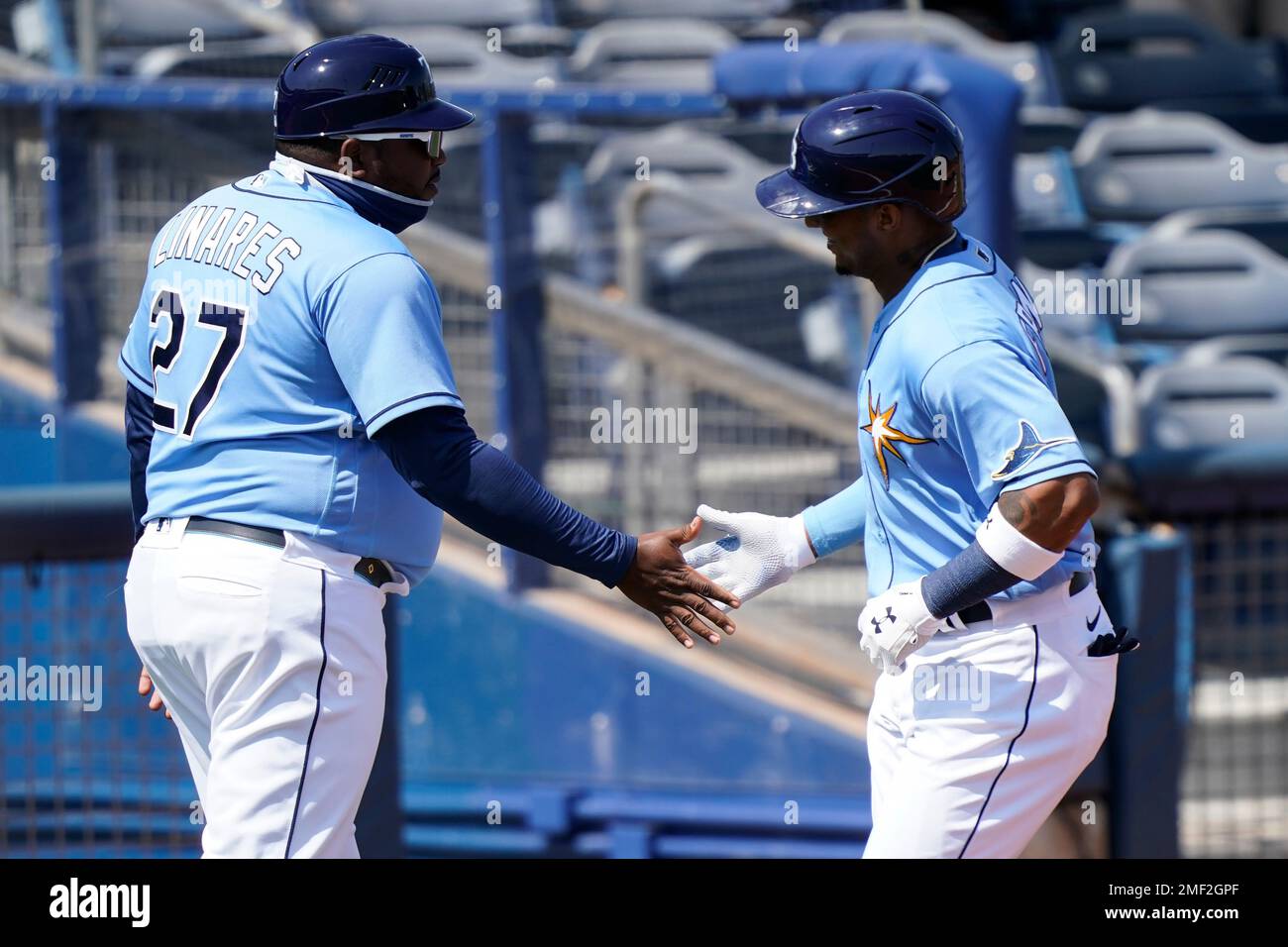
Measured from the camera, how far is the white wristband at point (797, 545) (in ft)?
10.3

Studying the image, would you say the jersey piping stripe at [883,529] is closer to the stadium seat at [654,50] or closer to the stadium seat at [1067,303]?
the stadium seat at [1067,303]

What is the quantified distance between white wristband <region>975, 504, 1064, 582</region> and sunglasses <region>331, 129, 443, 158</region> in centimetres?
111

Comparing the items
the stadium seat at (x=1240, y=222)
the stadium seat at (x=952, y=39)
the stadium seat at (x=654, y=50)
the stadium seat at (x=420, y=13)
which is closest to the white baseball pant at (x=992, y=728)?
the stadium seat at (x=1240, y=222)

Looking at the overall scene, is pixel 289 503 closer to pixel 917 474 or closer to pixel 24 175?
pixel 917 474

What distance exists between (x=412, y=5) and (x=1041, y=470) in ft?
20.7

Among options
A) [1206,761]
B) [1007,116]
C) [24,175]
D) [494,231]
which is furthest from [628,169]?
[1206,761]

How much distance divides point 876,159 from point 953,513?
1.94 ft

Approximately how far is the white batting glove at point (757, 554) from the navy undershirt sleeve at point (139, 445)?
0.98m

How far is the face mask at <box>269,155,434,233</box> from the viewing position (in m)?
2.82

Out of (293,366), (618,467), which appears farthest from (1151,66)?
(293,366)

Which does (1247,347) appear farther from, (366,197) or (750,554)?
(366,197)

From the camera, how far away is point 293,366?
269cm

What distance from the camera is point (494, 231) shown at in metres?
5.08

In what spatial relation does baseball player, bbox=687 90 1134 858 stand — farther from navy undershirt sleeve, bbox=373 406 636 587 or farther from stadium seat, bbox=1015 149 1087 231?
stadium seat, bbox=1015 149 1087 231
